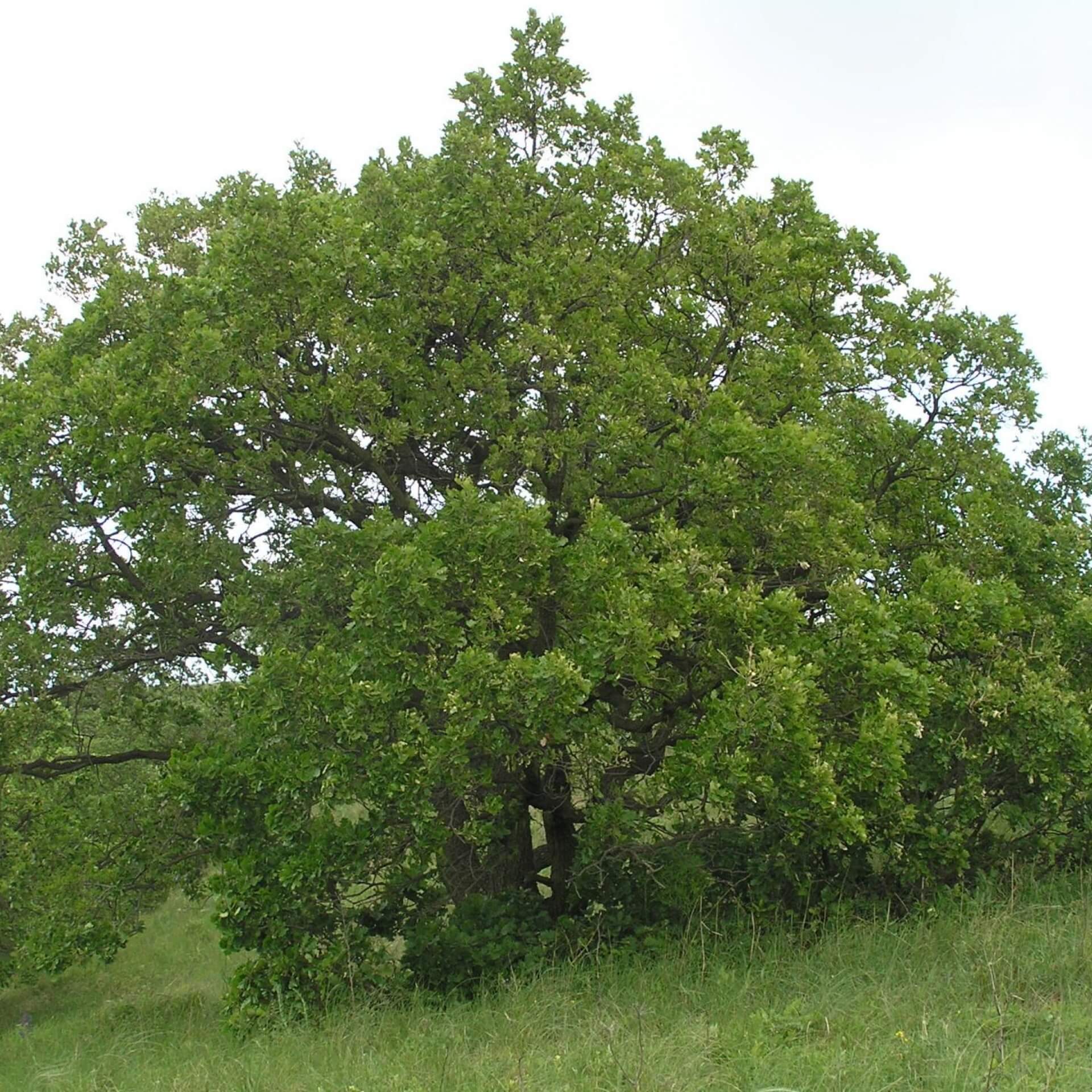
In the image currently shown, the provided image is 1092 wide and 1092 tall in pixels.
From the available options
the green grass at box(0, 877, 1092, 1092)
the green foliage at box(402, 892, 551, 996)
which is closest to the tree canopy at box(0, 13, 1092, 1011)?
the green foliage at box(402, 892, 551, 996)

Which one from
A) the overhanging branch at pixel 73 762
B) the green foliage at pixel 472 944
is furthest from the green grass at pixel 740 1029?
the overhanging branch at pixel 73 762

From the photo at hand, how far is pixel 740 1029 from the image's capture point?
650cm

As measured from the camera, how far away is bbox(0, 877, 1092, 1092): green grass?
567cm

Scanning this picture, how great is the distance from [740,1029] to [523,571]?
382cm

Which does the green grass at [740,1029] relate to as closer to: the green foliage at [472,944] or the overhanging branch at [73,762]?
the green foliage at [472,944]

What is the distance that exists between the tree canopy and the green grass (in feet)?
3.22

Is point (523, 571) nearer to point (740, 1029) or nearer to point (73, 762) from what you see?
point (740, 1029)

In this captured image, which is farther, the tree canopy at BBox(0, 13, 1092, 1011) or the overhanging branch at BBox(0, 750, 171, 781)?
the overhanging branch at BBox(0, 750, 171, 781)

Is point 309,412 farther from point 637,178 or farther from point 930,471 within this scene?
point 930,471

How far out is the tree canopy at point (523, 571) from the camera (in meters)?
8.59

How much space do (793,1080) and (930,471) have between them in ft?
23.0

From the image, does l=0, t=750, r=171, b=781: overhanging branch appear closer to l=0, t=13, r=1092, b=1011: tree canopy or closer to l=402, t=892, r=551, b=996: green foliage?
l=0, t=13, r=1092, b=1011: tree canopy

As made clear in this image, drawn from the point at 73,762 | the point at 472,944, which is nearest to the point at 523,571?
the point at 472,944

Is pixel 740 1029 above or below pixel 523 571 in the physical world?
below
